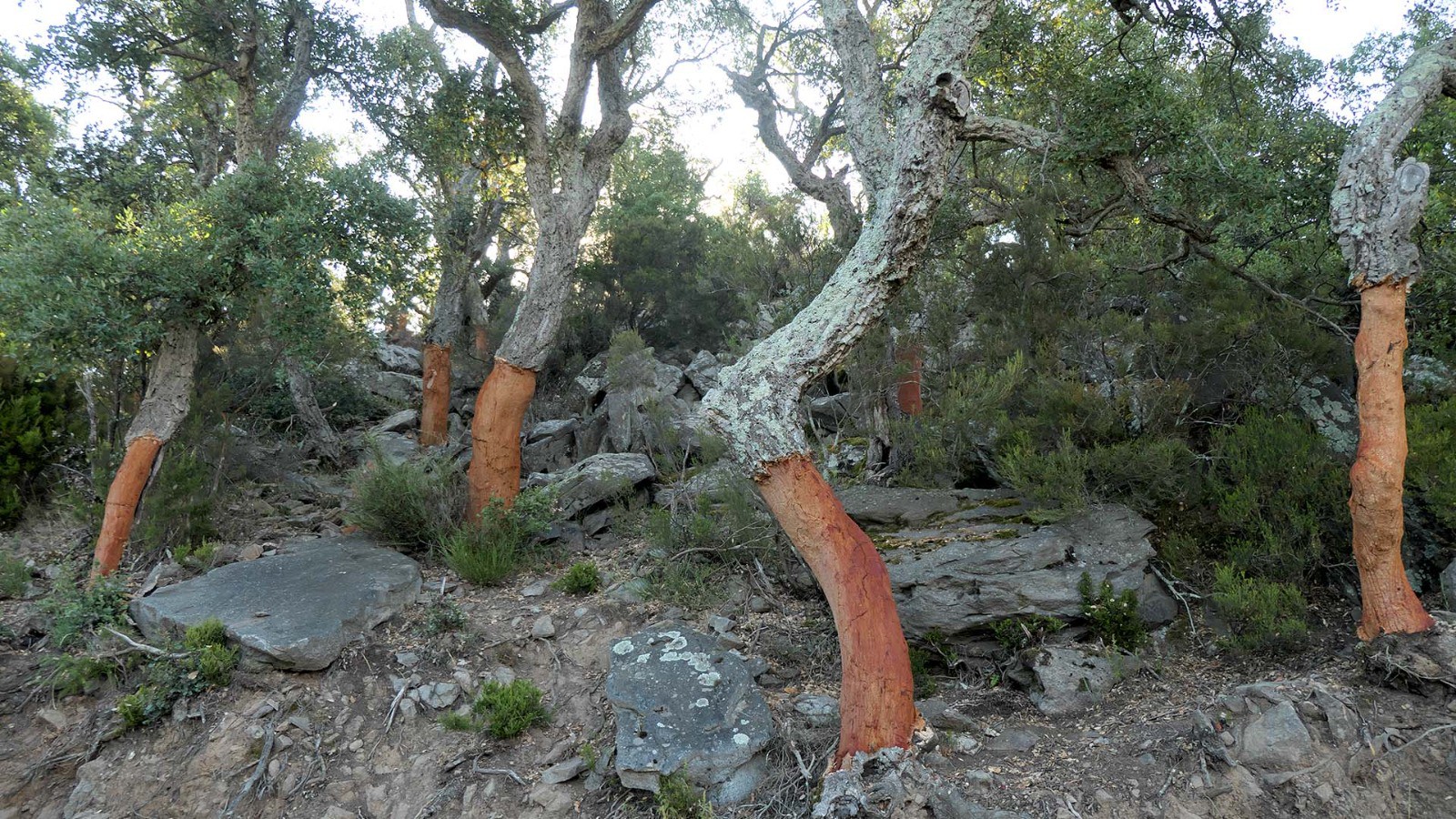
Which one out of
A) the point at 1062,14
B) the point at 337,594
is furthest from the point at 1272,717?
the point at 1062,14

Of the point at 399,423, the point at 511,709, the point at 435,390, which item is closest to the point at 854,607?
the point at 511,709

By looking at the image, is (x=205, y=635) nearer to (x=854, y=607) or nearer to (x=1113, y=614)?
(x=854, y=607)

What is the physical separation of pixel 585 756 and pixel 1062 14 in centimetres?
1066

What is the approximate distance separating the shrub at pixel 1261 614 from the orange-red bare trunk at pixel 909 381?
3095 millimetres

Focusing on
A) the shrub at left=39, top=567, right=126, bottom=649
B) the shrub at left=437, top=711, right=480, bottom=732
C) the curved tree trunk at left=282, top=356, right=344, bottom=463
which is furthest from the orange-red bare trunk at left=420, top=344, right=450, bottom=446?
the shrub at left=437, top=711, right=480, bottom=732

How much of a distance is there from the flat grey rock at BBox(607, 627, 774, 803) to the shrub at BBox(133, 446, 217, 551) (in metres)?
5.09

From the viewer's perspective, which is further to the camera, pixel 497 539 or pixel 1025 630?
pixel 497 539

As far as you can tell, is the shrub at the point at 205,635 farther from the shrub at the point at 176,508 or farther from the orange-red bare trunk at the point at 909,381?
the orange-red bare trunk at the point at 909,381

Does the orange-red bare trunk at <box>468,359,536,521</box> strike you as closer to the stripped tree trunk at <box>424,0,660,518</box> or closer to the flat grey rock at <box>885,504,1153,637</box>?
the stripped tree trunk at <box>424,0,660,518</box>

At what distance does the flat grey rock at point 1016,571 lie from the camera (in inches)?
215

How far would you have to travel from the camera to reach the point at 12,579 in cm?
717

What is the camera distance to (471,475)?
8219 mm

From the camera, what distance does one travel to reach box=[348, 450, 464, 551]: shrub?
25.8ft

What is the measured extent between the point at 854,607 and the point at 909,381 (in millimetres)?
3805
